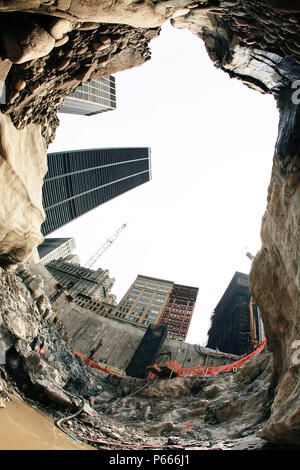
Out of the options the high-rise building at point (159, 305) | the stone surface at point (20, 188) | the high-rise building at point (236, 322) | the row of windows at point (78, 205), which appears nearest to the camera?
the stone surface at point (20, 188)

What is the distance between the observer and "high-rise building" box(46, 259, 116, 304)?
91.4 m

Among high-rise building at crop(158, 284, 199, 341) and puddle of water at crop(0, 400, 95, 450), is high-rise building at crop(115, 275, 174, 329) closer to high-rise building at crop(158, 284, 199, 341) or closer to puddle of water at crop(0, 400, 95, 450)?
high-rise building at crop(158, 284, 199, 341)

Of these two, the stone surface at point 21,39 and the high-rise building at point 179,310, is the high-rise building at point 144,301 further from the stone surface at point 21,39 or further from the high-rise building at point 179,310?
the stone surface at point 21,39

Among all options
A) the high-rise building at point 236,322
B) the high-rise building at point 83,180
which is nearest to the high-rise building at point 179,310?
the high-rise building at point 236,322

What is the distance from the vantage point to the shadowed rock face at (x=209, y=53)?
3240mm

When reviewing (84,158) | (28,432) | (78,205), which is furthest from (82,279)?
(28,432)

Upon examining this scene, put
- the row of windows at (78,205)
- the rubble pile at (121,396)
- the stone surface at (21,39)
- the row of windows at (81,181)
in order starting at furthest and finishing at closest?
the row of windows at (78,205)
the row of windows at (81,181)
the rubble pile at (121,396)
the stone surface at (21,39)

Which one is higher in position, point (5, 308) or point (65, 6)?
point (65, 6)

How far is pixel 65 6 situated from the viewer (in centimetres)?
294

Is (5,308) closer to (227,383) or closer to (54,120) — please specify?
(54,120)

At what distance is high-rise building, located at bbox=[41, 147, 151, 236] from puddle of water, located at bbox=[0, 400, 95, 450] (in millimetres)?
71612

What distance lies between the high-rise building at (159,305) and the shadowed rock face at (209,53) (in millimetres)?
63740

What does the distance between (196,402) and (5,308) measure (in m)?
14.2
